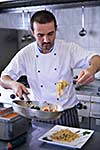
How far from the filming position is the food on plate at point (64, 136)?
130 cm

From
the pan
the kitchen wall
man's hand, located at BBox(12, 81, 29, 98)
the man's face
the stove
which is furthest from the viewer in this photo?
the kitchen wall

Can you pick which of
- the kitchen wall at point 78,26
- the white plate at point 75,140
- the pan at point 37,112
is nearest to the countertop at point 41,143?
the white plate at point 75,140

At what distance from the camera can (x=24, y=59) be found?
1771mm

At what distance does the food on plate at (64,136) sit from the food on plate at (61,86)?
36cm

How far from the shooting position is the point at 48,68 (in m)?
1.76

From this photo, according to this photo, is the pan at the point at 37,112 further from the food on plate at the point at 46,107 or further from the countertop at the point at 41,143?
the countertop at the point at 41,143

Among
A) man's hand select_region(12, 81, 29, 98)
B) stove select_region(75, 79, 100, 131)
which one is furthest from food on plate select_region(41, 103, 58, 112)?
stove select_region(75, 79, 100, 131)

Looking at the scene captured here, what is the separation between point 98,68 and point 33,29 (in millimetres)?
466

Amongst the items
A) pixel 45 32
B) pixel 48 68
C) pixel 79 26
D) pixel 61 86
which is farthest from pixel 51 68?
pixel 79 26

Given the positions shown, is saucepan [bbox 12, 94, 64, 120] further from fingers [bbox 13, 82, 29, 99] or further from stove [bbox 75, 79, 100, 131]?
stove [bbox 75, 79, 100, 131]

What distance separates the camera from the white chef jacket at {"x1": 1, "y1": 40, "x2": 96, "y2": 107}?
5.69 feet

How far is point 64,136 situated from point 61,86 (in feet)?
1.35

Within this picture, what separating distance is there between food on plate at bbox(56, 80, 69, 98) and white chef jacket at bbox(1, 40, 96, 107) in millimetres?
38

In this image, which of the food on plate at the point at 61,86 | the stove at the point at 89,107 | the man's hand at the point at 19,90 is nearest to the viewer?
the man's hand at the point at 19,90
